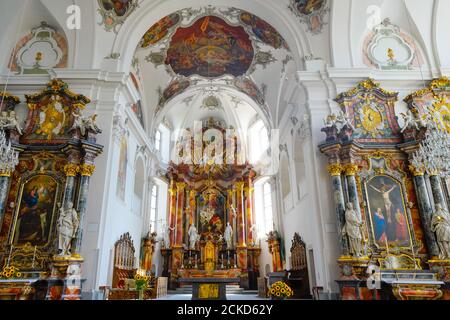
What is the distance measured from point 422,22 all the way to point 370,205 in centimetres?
700

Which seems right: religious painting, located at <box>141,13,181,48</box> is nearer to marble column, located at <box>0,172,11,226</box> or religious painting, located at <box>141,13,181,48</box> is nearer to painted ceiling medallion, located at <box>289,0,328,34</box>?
painted ceiling medallion, located at <box>289,0,328,34</box>

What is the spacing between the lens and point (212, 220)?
765 inches

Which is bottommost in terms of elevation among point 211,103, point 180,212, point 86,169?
point 86,169

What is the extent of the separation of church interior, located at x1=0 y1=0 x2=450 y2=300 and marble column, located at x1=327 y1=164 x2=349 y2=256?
0.04 metres

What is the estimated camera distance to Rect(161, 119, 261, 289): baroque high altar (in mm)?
17500

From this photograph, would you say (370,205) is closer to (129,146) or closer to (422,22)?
(422,22)

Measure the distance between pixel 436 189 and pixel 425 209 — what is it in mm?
666

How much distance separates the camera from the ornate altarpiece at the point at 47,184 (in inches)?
345

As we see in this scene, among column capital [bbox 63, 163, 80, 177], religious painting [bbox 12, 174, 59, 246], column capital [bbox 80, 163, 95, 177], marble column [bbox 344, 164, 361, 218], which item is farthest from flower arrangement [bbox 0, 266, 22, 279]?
marble column [bbox 344, 164, 361, 218]

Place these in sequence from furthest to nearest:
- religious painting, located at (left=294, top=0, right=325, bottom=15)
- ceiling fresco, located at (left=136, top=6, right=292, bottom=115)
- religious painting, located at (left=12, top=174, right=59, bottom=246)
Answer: ceiling fresco, located at (left=136, top=6, right=292, bottom=115), religious painting, located at (left=294, top=0, right=325, bottom=15), religious painting, located at (left=12, top=174, right=59, bottom=246)

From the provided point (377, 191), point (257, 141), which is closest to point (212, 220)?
point (257, 141)

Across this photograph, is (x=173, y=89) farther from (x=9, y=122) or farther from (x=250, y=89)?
(x=9, y=122)

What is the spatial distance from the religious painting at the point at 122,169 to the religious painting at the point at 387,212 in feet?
27.0

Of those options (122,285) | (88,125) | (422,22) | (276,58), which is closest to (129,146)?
(88,125)
